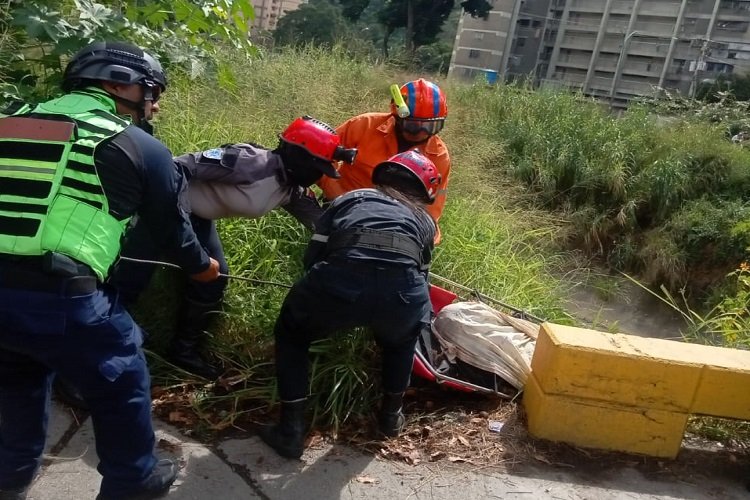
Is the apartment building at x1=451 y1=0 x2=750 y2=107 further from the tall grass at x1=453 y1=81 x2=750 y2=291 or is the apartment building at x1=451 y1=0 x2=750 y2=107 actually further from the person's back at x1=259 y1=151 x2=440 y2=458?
the person's back at x1=259 y1=151 x2=440 y2=458

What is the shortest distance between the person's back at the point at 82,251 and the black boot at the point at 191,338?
1.10 metres

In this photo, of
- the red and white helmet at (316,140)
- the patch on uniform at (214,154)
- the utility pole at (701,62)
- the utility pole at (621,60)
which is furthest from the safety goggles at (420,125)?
the utility pole at (621,60)

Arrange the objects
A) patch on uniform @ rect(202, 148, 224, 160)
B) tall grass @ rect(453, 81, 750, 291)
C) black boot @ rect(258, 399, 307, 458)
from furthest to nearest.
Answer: tall grass @ rect(453, 81, 750, 291)
patch on uniform @ rect(202, 148, 224, 160)
black boot @ rect(258, 399, 307, 458)

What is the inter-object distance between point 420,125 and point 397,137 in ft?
0.68

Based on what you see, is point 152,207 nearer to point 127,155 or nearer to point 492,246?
point 127,155

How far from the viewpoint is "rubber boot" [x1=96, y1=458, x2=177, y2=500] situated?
7.56 feet

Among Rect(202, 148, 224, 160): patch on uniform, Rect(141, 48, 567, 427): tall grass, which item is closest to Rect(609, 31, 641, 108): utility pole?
Rect(141, 48, 567, 427): tall grass

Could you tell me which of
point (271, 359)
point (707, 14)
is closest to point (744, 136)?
point (271, 359)

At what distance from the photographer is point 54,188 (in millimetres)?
1985

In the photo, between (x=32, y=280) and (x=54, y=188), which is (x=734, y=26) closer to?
(x=54, y=188)

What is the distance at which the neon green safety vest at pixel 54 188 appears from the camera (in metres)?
1.97

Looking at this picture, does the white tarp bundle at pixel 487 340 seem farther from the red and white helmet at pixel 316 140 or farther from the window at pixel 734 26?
the window at pixel 734 26

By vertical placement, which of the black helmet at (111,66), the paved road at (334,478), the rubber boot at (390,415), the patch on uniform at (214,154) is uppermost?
the black helmet at (111,66)

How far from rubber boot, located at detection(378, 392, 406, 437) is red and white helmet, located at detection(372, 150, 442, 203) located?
3.30 feet
